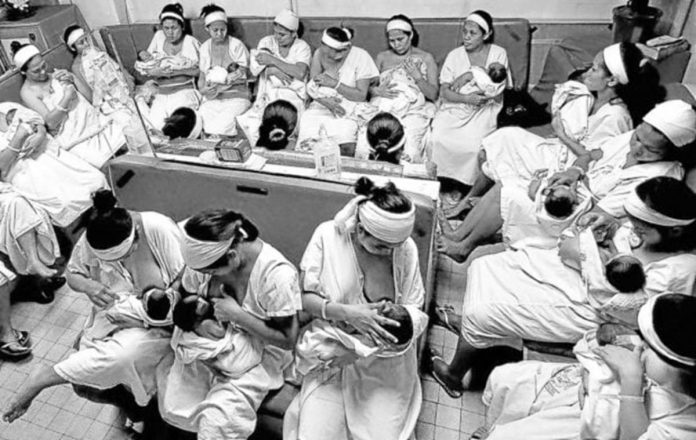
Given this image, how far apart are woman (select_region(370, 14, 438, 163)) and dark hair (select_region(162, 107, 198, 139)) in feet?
4.29

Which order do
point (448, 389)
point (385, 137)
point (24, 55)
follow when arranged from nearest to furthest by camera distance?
point (448, 389)
point (385, 137)
point (24, 55)

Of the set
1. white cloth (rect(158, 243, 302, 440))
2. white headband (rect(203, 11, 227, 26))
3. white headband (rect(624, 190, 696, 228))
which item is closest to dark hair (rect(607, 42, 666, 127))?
white headband (rect(624, 190, 696, 228))

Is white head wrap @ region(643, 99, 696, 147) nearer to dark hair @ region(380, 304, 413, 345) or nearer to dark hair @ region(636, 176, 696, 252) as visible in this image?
dark hair @ region(636, 176, 696, 252)


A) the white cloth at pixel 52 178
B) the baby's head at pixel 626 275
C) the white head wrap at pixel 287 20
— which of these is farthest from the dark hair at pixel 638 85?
the white cloth at pixel 52 178

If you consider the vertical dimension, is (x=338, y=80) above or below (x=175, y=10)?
below

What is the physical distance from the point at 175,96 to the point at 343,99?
1.44m

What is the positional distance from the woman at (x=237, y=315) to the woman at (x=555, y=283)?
83 centimetres

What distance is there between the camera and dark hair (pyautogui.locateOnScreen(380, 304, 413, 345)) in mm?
1656

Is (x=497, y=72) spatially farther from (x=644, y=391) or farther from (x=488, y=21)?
(x=644, y=391)

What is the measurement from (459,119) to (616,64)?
3.37 feet

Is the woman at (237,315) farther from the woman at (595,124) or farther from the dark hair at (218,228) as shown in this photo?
the woman at (595,124)

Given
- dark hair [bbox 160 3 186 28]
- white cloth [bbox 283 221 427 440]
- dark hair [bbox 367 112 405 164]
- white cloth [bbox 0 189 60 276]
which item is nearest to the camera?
white cloth [bbox 283 221 427 440]

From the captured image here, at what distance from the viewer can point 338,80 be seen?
3.52 m

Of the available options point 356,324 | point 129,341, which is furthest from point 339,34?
point 129,341
